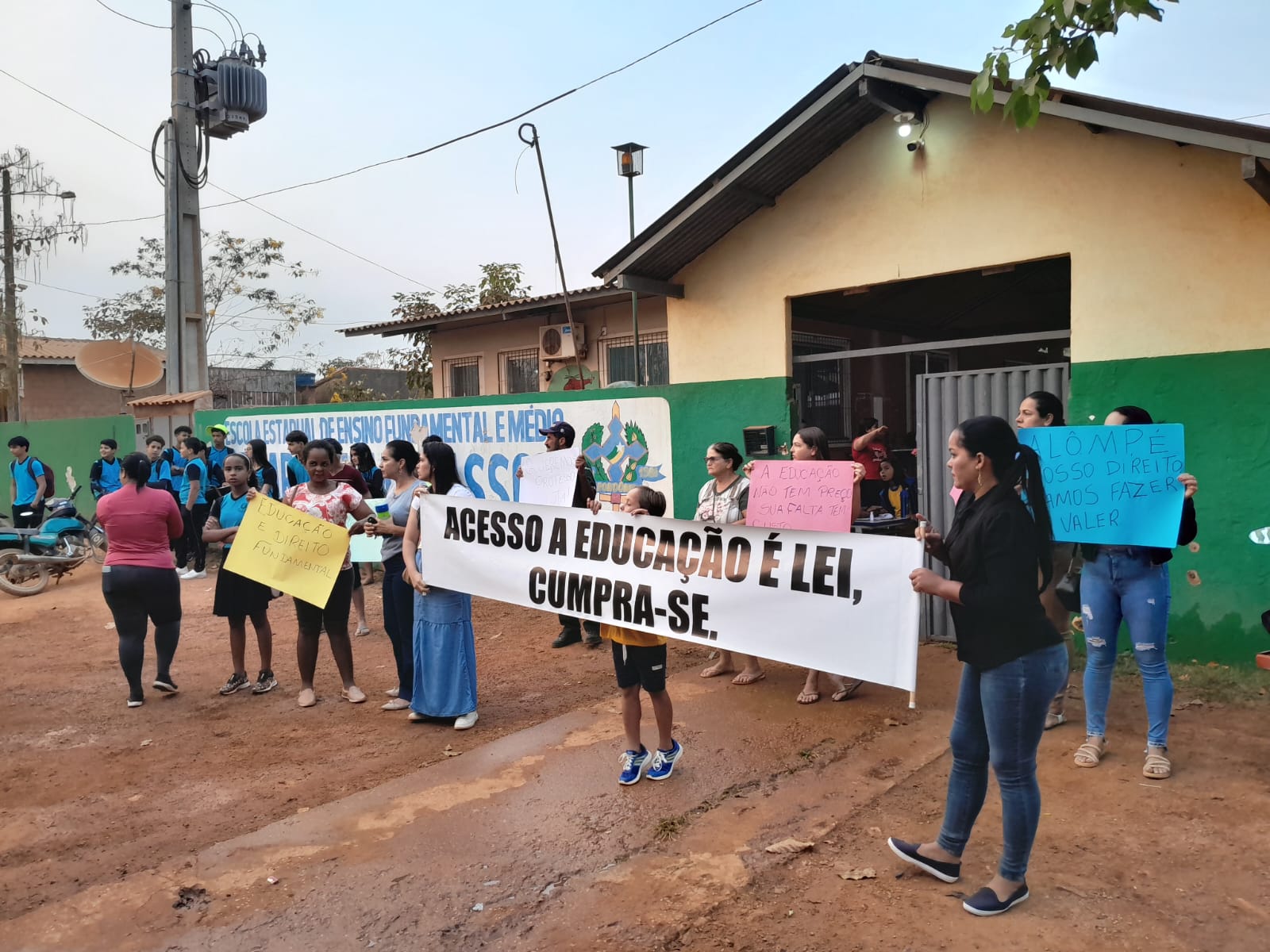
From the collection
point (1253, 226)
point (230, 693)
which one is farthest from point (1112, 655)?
point (230, 693)

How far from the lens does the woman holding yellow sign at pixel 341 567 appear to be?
6.02 metres

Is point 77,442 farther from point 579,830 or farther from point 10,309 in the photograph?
point 579,830

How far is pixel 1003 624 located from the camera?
312 centimetres

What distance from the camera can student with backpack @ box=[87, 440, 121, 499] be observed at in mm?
12812

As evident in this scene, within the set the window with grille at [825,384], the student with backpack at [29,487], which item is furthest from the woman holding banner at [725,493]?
the student with backpack at [29,487]

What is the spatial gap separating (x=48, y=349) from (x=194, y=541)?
2339 cm

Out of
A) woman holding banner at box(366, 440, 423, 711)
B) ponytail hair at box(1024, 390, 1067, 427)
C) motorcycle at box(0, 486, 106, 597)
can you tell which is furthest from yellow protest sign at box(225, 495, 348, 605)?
motorcycle at box(0, 486, 106, 597)

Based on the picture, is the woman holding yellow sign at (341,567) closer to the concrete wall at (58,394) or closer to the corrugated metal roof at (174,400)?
the corrugated metal roof at (174,400)

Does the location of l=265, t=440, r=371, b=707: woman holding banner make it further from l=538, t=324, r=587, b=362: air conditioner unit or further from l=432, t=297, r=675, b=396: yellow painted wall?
l=538, t=324, r=587, b=362: air conditioner unit

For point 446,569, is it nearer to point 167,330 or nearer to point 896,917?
point 896,917

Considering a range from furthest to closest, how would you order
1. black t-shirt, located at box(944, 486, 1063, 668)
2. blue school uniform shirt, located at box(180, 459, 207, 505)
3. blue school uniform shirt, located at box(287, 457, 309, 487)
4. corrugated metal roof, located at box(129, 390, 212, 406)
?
corrugated metal roof, located at box(129, 390, 212, 406) → blue school uniform shirt, located at box(180, 459, 207, 505) → blue school uniform shirt, located at box(287, 457, 309, 487) → black t-shirt, located at box(944, 486, 1063, 668)

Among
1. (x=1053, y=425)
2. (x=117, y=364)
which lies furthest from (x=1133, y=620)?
(x=117, y=364)

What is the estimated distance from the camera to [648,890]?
140 inches

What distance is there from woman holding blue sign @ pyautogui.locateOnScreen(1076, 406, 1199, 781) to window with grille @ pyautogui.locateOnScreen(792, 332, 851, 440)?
5.31m
